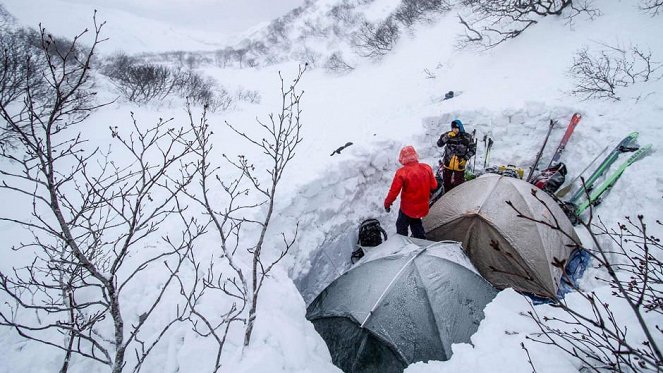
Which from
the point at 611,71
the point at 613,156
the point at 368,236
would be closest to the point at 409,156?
the point at 368,236

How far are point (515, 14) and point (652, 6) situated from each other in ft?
13.7

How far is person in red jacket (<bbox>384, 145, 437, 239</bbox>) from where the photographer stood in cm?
488

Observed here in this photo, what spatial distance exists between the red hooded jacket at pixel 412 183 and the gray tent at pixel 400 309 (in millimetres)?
1034

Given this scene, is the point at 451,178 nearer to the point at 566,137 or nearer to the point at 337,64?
the point at 566,137

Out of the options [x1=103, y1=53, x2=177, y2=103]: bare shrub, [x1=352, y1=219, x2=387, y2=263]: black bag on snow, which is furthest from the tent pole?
[x1=103, y1=53, x2=177, y2=103]: bare shrub

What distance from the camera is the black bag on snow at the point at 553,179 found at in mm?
5887

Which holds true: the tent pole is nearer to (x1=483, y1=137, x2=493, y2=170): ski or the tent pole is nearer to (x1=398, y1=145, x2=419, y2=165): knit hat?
(x1=398, y1=145, x2=419, y2=165): knit hat

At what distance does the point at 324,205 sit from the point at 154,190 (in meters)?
3.14

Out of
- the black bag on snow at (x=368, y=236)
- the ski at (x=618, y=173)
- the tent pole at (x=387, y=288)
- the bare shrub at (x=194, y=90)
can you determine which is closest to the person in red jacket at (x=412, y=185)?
the black bag on snow at (x=368, y=236)

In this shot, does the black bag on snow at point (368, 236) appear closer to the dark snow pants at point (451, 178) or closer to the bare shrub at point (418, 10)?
the dark snow pants at point (451, 178)

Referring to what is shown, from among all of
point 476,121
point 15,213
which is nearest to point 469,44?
point 476,121

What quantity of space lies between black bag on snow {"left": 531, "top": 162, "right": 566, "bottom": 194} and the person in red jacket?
95.7 inches

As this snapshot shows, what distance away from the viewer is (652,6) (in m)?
7.58

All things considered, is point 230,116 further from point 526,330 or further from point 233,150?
point 526,330
